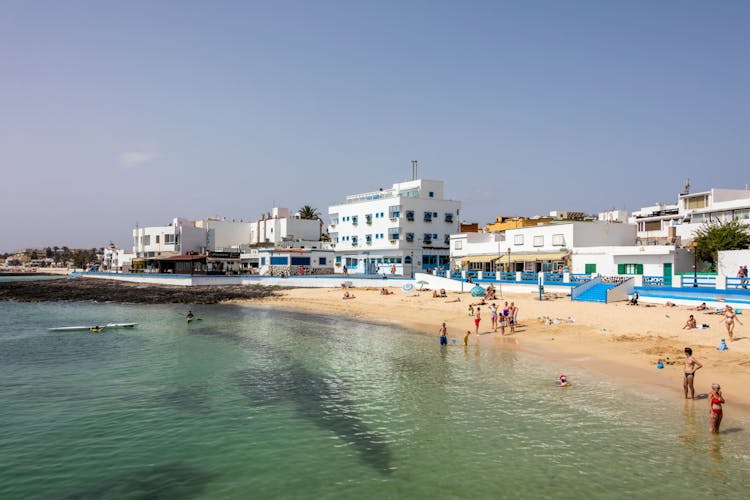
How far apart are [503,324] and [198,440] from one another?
75.2ft

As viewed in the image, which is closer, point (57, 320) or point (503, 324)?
point (503, 324)

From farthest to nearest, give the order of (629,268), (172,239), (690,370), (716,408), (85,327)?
(172,239) → (629,268) → (85,327) → (690,370) → (716,408)

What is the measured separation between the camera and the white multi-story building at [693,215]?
189ft

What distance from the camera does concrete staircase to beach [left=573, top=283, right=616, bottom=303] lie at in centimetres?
4012

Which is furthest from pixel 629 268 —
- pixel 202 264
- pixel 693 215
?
pixel 202 264

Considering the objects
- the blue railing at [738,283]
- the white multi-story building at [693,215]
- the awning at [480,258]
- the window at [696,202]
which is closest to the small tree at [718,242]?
the white multi-story building at [693,215]

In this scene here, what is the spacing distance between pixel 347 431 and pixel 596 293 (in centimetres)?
3083

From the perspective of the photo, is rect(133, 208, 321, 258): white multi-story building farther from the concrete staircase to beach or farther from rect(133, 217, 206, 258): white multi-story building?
the concrete staircase to beach

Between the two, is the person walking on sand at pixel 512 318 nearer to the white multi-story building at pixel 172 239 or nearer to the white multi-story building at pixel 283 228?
the white multi-story building at pixel 283 228

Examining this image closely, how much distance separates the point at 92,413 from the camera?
18.8 meters

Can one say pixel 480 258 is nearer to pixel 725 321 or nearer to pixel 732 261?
pixel 732 261

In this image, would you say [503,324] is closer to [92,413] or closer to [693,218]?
[92,413]

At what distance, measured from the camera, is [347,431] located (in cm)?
1677

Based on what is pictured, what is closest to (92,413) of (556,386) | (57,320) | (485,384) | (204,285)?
(485,384)
